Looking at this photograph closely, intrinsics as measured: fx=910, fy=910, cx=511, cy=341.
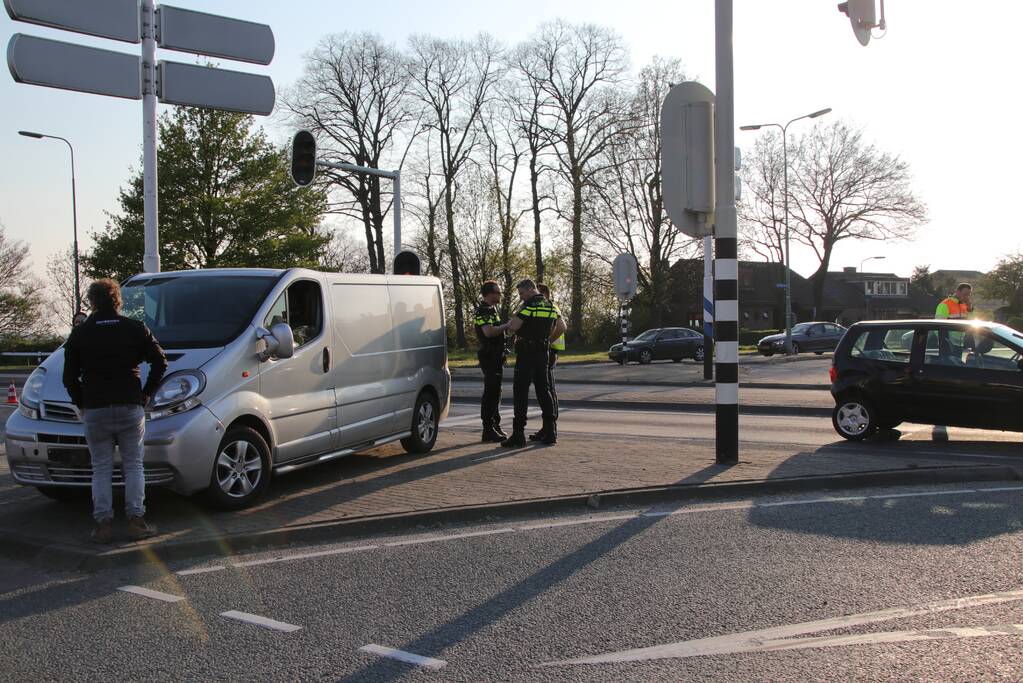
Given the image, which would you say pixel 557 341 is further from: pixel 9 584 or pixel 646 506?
pixel 9 584

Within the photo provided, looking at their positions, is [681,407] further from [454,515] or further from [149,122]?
[454,515]

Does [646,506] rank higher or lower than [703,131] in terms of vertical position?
lower

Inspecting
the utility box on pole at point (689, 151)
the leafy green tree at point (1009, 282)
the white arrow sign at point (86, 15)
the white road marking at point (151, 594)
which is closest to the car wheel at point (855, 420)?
→ the utility box on pole at point (689, 151)

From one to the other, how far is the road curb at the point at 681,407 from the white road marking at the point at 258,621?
1187 cm

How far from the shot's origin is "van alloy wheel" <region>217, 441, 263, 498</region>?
6527mm

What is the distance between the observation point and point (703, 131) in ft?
28.0

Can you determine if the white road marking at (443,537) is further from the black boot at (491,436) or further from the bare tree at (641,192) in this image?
the bare tree at (641,192)

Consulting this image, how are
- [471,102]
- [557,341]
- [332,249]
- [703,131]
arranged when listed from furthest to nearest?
[332,249] < [471,102] < [557,341] < [703,131]

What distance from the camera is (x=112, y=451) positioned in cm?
577

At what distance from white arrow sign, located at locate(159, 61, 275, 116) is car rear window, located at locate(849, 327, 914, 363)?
25.2 ft

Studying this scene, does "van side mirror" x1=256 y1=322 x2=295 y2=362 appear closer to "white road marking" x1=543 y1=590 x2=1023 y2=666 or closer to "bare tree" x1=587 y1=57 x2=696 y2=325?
"white road marking" x1=543 y1=590 x2=1023 y2=666

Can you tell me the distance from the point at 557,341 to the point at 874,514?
548 centimetres

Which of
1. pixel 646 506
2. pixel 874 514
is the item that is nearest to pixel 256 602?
pixel 646 506

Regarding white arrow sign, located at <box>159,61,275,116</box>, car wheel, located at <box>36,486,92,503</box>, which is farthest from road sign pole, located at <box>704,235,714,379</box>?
car wheel, located at <box>36,486,92,503</box>
